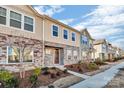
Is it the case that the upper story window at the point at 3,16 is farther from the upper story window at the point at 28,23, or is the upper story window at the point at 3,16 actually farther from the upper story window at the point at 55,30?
the upper story window at the point at 55,30

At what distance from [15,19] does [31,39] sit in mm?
2255

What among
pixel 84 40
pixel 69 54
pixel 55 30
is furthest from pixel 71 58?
pixel 84 40

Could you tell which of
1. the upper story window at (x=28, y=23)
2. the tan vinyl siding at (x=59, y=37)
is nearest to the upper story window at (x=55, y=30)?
the tan vinyl siding at (x=59, y=37)

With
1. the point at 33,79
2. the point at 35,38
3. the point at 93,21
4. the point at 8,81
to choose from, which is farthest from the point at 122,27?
the point at 8,81

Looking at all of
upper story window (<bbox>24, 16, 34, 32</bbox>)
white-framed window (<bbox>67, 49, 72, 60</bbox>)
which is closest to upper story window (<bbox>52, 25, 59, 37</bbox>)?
upper story window (<bbox>24, 16, 34, 32</bbox>)

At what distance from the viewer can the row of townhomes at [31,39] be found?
12797mm

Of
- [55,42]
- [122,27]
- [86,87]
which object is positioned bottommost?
[86,87]

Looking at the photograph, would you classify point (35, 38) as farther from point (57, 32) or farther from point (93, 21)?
point (93, 21)

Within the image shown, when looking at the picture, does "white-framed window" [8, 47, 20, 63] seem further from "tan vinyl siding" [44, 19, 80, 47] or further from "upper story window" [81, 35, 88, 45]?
"upper story window" [81, 35, 88, 45]

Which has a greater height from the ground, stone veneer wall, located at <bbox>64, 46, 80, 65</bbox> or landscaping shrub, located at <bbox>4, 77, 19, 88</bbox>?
stone veneer wall, located at <bbox>64, 46, 80, 65</bbox>

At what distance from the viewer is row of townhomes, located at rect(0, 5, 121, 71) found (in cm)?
1280

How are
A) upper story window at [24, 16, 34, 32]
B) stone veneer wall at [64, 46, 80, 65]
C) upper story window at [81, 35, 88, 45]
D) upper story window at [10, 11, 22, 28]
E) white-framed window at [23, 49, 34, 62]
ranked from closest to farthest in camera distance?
upper story window at [10, 11, 22, 28] < white-framed window at [23, 49, 34, 62] < upper story window at [24, 16, 34, 32] < stone veneer wall at [64, 46, 80, 65] < upper story window at [81, 35, 88, 45]

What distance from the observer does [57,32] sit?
62.6 feet

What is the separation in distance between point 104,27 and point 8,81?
12.2 m
